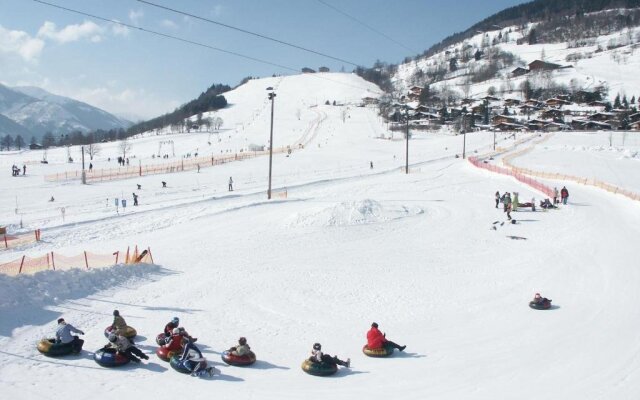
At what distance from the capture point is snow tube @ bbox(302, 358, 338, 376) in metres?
11.4

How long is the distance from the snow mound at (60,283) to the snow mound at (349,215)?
37.1ft

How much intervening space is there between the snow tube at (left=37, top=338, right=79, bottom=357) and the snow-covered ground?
0.19 m

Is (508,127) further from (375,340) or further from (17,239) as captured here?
(375,340)

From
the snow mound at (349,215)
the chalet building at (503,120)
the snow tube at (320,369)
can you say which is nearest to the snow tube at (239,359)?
the snow tube at (320,369)

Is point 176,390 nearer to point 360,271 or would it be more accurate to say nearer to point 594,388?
point 594,388

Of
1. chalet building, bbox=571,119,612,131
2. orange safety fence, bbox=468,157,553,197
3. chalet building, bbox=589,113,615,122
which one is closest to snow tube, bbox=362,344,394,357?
orange safety fence, bbox=468,157,553,197

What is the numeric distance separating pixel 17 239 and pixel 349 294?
18506 millimetres

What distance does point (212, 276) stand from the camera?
1972 centimetres

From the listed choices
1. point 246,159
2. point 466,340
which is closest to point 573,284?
point 466,340

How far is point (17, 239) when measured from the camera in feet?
86.5

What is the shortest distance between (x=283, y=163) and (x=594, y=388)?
2426 inches

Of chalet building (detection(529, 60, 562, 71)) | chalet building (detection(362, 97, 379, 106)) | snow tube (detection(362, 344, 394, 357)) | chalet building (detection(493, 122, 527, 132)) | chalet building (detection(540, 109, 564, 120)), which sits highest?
chalet building (detection(529, 60, 562, 71))

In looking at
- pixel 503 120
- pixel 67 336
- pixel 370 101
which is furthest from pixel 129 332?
pixel 370 101

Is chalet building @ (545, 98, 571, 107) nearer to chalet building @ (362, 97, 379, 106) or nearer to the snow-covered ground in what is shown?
chalet building @ (362, 97, 379, 106)
